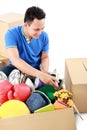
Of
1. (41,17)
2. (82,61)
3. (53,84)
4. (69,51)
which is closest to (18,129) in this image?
(53,84)

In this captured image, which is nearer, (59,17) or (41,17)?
(41,17)

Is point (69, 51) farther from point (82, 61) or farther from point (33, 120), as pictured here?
point (33, 120)

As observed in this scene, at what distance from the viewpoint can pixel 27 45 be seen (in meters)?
1.75

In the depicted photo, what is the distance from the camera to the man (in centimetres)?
158

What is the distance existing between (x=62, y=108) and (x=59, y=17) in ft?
4.33

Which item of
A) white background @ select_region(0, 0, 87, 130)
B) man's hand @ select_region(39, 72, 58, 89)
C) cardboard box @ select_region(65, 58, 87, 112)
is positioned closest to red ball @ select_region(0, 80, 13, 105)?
man's hand @ select_region(39, 72, 58, 89)

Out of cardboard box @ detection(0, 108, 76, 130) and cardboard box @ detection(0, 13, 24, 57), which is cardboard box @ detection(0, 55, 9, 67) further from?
cardboard box @ detection(0, 108, 76, 130)

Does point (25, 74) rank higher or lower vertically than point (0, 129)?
higher

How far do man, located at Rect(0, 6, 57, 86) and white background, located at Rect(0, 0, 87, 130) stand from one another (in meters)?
0.63

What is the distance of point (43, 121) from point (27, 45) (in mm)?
636

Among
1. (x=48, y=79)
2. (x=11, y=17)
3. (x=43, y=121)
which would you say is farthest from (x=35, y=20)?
(x=11, y=17)

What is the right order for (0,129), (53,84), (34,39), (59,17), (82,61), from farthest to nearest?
(59,17) → (82,61) → (34,39) → (53,84) → (0,129)

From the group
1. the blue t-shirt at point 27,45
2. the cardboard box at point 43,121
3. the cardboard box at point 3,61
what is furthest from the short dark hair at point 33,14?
the cardboard box at point 3,61

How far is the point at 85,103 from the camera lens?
70.3 inches
